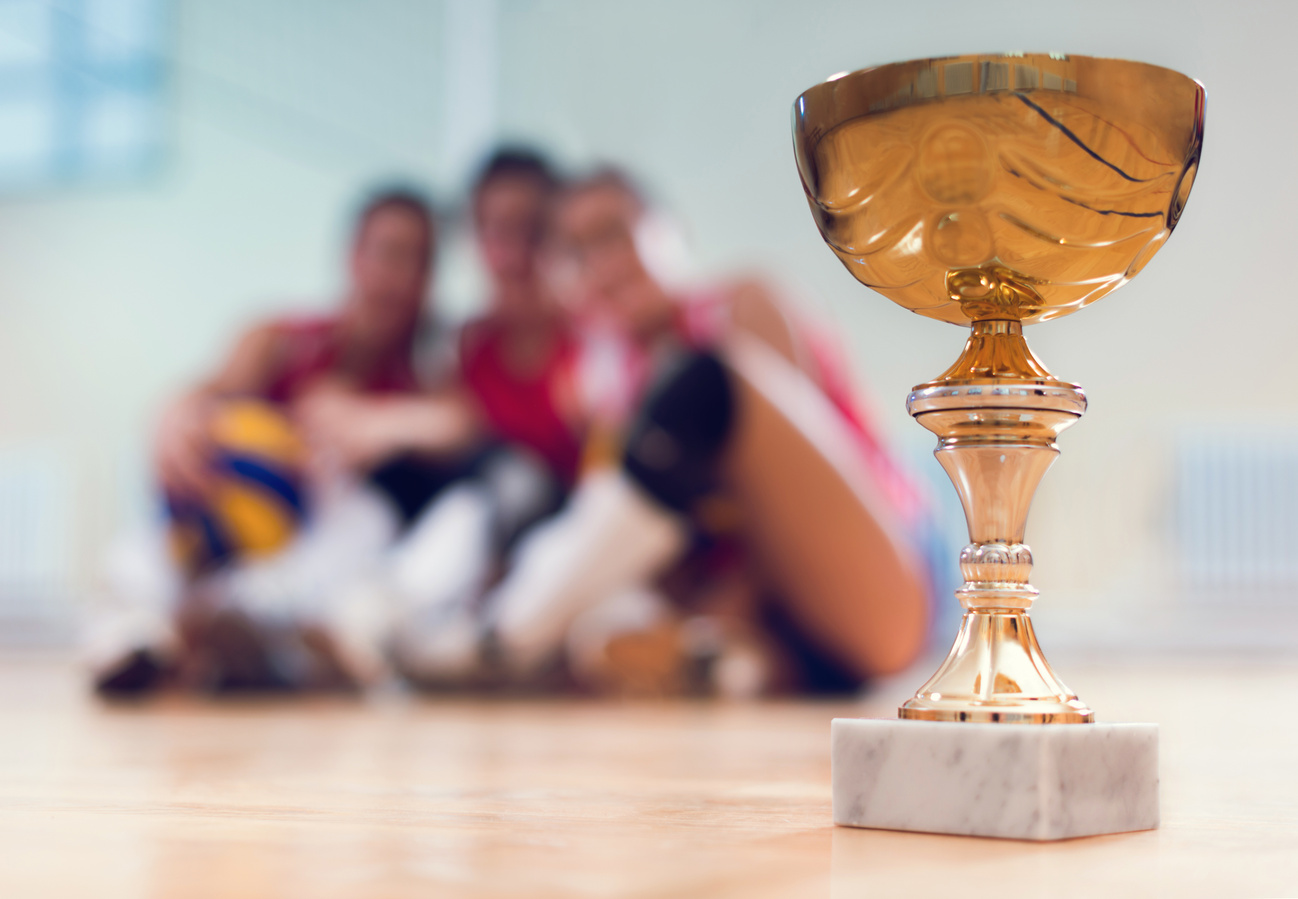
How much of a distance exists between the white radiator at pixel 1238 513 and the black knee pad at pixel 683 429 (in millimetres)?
2314

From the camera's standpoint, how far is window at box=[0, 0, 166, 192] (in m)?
3.81

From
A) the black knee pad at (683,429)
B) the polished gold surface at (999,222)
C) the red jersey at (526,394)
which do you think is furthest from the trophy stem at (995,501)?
the red jersey at (526,394)

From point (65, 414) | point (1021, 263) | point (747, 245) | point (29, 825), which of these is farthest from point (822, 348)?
point (65, 414)

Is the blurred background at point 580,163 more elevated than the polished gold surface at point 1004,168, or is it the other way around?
the blurred background at point 580,163

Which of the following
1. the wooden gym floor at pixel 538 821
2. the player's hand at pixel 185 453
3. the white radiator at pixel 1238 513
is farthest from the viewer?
the white radiator at pixel 1238 513

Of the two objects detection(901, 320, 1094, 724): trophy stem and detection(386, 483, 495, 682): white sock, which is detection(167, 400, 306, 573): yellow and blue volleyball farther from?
detection(901, 320, 1094, 724): trophy stem

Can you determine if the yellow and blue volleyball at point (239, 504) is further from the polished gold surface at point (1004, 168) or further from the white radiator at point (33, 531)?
the white radiator at point (33, 531)

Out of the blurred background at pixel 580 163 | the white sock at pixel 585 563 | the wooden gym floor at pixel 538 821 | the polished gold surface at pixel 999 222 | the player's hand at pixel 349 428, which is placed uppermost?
the blurred background at pixel 580 163

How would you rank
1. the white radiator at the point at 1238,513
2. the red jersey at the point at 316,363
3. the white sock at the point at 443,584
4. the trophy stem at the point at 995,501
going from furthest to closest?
A: 1. the white radiator at the point at 1238,513
2. the red jersey at the point at 316,363
3. the white sock at the point at 443,584
4. the trophy stem at the point at 995,501

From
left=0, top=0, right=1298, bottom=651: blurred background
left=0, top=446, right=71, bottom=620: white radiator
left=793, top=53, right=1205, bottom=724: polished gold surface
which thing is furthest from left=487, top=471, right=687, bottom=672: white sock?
left=0, top=446, right=71, bottom=620: white radiator

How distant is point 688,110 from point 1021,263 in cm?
316

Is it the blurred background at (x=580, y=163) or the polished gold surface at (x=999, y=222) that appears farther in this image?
the blurred background at (x=580, y=163)

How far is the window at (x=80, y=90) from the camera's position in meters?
3.81

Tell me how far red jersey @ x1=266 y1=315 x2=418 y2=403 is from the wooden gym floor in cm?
91
